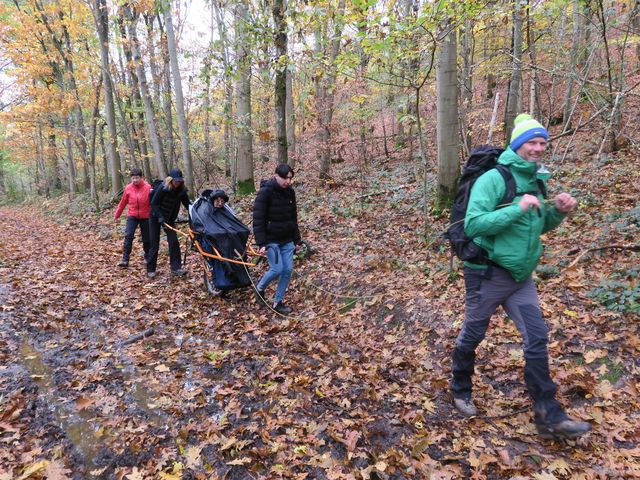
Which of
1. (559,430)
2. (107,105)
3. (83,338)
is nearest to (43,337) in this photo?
(83,338)

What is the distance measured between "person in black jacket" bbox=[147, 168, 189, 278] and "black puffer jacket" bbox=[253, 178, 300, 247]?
96.5 inches

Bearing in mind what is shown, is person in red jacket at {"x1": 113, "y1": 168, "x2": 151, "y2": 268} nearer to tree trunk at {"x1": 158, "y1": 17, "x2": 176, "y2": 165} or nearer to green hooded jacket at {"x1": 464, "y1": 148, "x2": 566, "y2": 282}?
green hooded jacket at {"x1": 464, "y1": 148, "x2": 566, "y2": 282}

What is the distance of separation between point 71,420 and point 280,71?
638 centimetres

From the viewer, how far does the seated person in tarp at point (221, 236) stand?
6590 mm

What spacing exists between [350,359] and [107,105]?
16003 mm

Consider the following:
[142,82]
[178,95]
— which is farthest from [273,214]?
[142,82]

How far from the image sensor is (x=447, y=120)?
287 inches

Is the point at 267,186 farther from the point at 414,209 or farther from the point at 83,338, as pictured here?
the point at 414,209

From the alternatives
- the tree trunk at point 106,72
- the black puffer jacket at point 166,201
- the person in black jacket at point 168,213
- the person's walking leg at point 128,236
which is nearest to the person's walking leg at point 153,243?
the person in black jacket at point 168,213

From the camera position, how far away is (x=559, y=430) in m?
3.02

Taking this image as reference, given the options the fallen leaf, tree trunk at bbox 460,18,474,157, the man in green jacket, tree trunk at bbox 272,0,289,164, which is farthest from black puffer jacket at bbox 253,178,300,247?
tree trunk at bbox 460,18,474,157

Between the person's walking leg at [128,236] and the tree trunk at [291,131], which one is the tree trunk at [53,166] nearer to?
the tree trunk at [291,131]

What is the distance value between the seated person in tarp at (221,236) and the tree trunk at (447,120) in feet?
13.1

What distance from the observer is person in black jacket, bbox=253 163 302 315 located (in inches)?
232
